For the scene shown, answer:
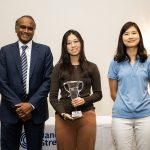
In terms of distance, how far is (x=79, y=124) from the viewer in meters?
2.33

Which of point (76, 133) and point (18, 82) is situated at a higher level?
point (18, 82)

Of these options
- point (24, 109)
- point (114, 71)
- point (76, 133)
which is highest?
point (114, 71)

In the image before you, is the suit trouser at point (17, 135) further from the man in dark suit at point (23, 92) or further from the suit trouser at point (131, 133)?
the suit trouser at point (131, 133)

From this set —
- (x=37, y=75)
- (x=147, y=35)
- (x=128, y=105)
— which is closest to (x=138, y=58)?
(x=128, y=105)

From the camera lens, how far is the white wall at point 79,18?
392cm

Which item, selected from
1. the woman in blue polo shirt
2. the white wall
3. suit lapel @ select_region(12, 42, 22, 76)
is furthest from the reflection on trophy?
the white wall

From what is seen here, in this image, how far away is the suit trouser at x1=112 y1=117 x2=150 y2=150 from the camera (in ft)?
7.14

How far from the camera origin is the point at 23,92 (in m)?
2.56

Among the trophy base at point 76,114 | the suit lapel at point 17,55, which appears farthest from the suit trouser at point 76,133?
the suit lapel at point 17,55

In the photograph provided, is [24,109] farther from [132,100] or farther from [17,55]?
[132,100]

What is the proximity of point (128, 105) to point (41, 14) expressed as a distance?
222cm

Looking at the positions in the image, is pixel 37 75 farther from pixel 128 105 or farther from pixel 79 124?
pixel 128 105

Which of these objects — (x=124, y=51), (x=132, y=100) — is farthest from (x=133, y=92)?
(x=124, y=51)

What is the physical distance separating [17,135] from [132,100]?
1.12 m
